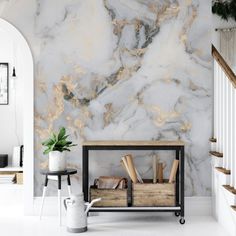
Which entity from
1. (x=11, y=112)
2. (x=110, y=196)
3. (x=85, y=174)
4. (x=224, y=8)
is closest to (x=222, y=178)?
(x=110, y=196)

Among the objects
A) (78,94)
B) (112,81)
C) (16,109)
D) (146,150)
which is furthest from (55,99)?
(16,109)

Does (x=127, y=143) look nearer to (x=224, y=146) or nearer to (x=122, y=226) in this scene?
(x=122, y=226)

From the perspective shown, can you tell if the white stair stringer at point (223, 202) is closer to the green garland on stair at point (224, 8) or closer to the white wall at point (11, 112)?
the green garland on stair at point (224, 8)

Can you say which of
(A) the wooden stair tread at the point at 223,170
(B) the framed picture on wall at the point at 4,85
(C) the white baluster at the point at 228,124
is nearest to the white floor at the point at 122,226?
(A) the wooden stair tread at the point at 223,170

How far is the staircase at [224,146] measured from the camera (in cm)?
388

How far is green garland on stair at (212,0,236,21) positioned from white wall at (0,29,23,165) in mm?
2938

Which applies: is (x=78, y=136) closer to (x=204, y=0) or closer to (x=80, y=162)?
(x=80, y=162)

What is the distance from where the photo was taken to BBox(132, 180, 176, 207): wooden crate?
14.1 feet

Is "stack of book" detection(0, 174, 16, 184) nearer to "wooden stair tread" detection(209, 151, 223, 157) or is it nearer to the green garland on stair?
"wooden stair tread" detection(209, 151, 223, 157)

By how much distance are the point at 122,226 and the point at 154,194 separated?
0.43 m

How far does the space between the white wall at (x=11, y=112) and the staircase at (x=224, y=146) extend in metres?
3.28

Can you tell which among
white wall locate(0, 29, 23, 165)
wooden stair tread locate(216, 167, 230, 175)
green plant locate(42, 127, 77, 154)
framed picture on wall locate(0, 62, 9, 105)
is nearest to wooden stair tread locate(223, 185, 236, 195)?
wooden stair tread locate(216, 167, 230, 175)

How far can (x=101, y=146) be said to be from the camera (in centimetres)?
429

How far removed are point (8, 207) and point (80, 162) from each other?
109 cm
